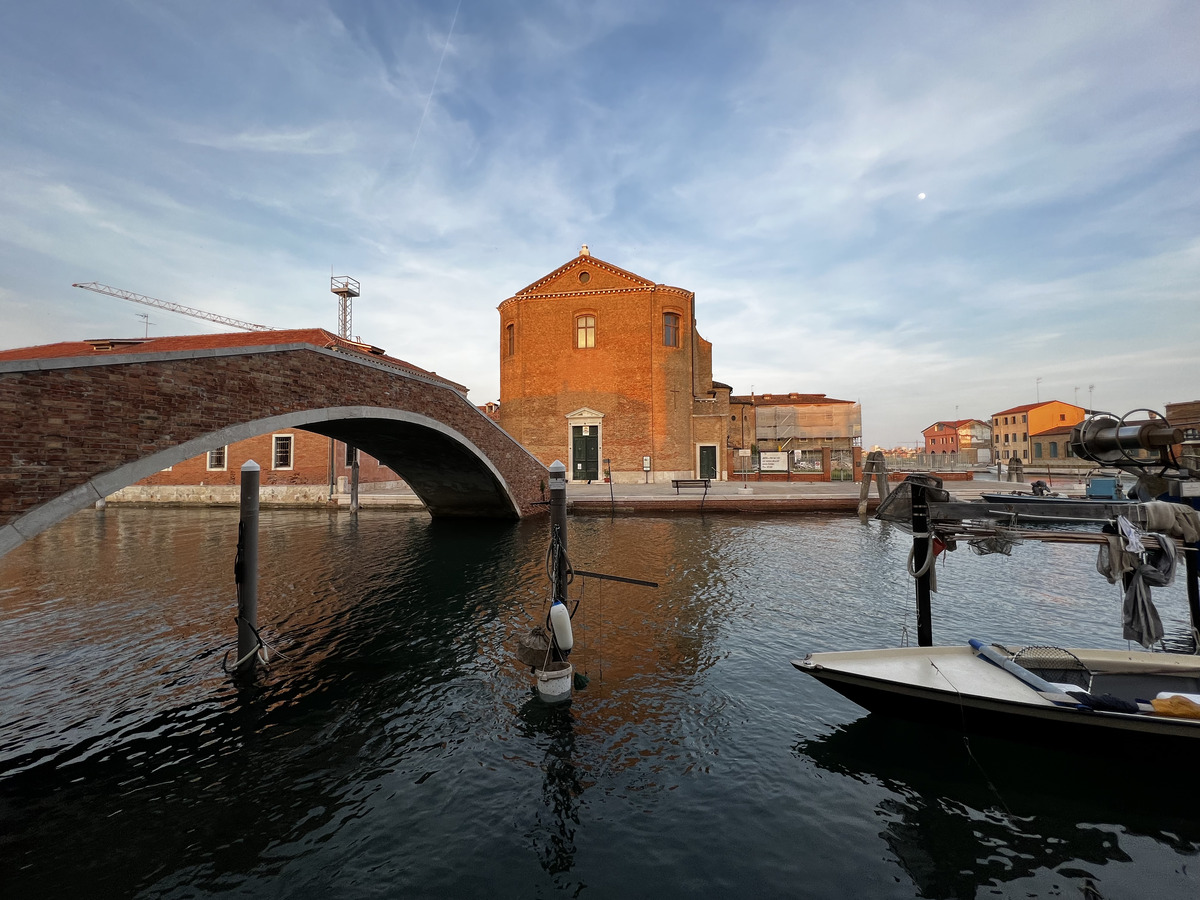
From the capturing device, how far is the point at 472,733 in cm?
557

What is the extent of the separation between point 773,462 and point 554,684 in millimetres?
28083

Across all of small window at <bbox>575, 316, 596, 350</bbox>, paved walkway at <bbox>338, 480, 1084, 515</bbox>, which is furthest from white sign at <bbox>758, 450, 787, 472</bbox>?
small window at <bbox>575, 316, 596, 350</bbox>

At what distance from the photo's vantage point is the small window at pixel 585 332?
106 ft

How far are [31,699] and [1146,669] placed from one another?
11.9 metres

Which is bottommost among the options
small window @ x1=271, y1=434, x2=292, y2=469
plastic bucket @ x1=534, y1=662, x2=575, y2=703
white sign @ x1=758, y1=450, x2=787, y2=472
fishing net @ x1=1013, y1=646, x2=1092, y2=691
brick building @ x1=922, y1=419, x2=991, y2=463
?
plastic bucket @ x1=534, y1=662, x2=575, y2=703

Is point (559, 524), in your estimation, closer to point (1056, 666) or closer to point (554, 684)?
point (554, 684)

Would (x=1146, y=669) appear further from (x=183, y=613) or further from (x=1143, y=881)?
(x=183, y=613)

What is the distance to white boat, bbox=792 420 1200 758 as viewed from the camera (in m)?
4.52

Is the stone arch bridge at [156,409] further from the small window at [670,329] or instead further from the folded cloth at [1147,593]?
the small window at [670,329]

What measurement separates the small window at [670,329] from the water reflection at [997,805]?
1119 inches

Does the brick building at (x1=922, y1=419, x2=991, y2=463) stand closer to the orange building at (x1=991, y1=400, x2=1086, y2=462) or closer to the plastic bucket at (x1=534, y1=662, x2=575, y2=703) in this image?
the orange building at (x1=991, y1=400, x2=1086, y2=462)

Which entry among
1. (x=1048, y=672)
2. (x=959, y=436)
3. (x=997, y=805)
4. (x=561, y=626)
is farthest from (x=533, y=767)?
(x=959, y=436)

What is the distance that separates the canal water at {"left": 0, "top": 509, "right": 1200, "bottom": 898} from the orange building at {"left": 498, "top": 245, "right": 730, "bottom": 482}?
Result: 21641 mm

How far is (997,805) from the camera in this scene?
14.4 feet
